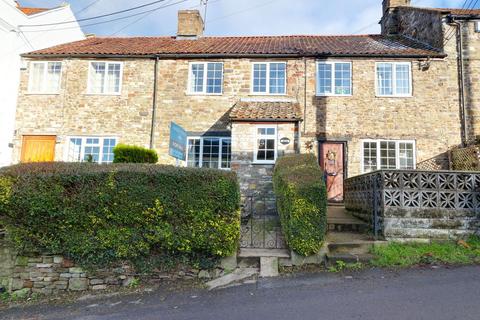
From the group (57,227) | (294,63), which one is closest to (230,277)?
(57,227)

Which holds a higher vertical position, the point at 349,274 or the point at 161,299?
the point at 349,274

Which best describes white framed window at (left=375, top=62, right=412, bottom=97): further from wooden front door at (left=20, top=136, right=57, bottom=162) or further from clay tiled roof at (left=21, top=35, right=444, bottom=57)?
wooden front door at (left=20, top=136, right=57, bottom=162)

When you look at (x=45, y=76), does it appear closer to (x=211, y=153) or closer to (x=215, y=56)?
(x=215, y=56)

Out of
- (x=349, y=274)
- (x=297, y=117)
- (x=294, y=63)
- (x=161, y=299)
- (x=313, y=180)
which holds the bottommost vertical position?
(x=161, y=299)

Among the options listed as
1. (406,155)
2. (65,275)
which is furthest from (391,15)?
(65,275)

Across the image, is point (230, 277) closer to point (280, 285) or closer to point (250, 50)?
point (280, 285)

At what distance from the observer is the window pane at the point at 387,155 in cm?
1355

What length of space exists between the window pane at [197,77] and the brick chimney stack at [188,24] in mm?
3495

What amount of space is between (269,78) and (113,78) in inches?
280

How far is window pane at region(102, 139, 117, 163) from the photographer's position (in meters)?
14.3

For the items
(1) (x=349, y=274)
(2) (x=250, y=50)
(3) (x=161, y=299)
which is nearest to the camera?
(3) (x=161, y=299)

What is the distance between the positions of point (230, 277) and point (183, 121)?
910 cm

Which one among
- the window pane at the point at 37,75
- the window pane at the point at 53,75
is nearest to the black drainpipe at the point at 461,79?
the window pane at the point at 53,75

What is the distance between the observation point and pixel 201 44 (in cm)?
1636
